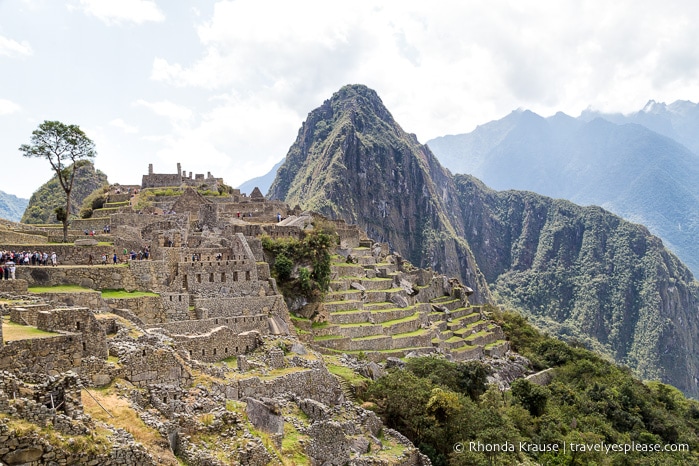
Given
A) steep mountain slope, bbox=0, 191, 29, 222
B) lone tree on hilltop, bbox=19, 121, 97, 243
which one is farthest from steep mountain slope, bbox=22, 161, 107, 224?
steep mountain slope, bbox=0, 191, 29, 222

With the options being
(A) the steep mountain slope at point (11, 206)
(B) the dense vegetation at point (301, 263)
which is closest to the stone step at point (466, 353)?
(B) the dense vegetation at point (301, 263)

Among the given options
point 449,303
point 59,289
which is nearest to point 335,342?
point 59,289

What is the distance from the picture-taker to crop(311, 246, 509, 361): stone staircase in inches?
1321

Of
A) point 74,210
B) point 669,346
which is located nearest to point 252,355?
point 74,210

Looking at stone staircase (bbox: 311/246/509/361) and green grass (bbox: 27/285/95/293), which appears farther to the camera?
stone staircase (bbox: 311/246/509/361)

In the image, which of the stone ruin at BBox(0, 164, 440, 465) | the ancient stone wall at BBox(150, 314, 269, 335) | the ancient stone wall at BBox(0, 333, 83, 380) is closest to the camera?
the stone ruin at BBox(0, 164, 440, 465)

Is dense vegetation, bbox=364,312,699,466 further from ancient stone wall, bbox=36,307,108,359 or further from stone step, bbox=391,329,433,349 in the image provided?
ancient stone wall, bbox=36,307,108,359

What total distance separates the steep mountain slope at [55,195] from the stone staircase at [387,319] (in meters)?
33.9

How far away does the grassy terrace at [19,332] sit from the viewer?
12.0 meters

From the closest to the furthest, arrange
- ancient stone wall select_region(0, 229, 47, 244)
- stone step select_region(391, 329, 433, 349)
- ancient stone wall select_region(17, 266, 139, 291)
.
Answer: ancient stone wall select_region(17, 266, 139, 291) < ancient stone wall select_region(0, 229, 47, 244) < stone step select_region(391, 329, 433, 349)

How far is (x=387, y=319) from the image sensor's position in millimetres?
38562

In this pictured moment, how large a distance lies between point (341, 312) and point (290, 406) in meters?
16.2

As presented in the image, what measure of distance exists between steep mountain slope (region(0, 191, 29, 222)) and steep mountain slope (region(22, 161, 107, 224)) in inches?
1971

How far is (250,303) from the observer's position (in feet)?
86.4
